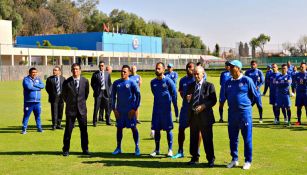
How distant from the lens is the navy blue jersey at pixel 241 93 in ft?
27.5

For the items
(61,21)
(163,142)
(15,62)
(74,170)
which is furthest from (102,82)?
(61,21)

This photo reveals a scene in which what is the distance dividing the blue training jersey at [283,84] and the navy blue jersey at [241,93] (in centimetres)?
615

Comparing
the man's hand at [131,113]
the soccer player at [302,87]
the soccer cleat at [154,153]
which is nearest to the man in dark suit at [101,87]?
the man's hand at [131,113]

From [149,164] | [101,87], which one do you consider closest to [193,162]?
[149,164]

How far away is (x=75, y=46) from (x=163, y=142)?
82.0 meters

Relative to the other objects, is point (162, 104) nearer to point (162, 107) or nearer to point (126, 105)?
point (162, 107)

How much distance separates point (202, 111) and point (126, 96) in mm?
2061

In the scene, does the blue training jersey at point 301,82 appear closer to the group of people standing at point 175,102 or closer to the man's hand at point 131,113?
the group of people standing at point 175,102

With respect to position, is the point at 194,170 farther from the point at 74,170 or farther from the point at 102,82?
the point at 102,82

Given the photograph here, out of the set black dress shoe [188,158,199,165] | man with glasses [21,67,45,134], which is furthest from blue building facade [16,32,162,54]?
black dress shoe [188,158,199,165]

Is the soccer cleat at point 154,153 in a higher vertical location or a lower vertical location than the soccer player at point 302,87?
lower

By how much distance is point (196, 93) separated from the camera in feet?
28.3

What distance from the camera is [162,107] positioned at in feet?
31.6

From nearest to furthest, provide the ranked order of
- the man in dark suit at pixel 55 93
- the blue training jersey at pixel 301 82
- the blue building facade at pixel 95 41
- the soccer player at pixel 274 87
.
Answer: the blue training jersey at pixel 301 82
the man in dark suit at pixel 55 93
the soccer player at pixel 274 87
the blue building facade at pixel 95 41
